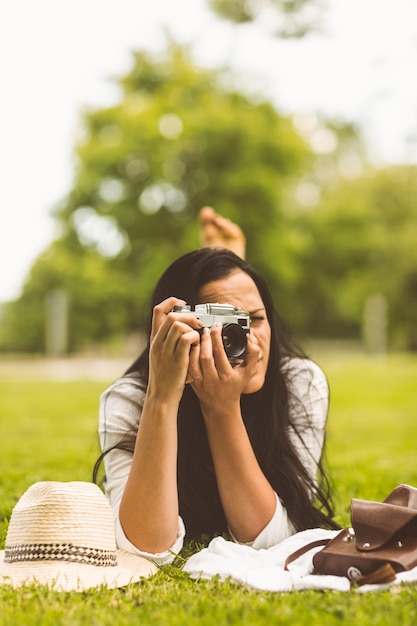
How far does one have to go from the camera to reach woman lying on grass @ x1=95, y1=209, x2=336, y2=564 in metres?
2.58

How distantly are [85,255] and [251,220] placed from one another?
522cm

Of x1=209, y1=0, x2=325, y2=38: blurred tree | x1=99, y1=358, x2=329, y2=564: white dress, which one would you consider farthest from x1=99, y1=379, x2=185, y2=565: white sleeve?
x1=209, y1=0, x2=325, y2=38: blurred tree

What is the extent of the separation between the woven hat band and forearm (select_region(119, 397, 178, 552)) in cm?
18

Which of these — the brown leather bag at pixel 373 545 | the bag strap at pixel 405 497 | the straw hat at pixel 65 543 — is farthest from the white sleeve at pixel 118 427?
the bag strap at pixel 405 497

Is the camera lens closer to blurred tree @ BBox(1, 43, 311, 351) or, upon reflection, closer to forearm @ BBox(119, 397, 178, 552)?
forearm @ BBox(119, 397, 178, 552)

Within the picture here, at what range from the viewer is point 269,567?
2488 millimetres

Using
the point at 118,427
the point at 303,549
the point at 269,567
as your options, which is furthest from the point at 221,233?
the point at 269,567

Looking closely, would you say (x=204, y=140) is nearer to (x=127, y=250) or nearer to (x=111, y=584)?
(x=127, y=250)

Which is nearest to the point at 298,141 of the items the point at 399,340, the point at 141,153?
the point at 141,153

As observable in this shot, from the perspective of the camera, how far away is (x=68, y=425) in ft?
Result: 26.2

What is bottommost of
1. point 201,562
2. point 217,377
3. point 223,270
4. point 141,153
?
point 201,562

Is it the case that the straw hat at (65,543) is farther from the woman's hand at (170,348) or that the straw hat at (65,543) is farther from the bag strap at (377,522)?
the bag strap at (377,522)

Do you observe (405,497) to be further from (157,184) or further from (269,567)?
(157,184)

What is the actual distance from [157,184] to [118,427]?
64.1ft
